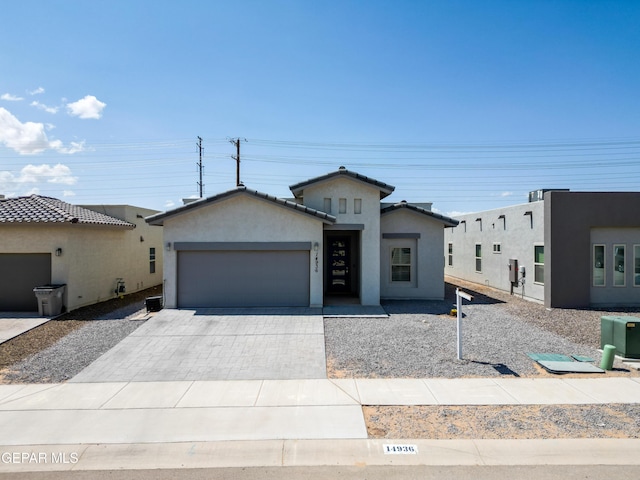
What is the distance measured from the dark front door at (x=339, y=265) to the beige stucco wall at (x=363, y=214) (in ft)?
8.35

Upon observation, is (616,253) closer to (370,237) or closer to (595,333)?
(595,333)

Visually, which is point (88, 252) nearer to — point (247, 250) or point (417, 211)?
point (247, 250)

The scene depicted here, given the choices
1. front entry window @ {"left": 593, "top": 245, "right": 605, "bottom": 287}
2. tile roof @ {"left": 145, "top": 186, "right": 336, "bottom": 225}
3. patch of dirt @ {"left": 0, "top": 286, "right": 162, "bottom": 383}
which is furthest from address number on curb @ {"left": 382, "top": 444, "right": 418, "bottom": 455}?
front entry window @ {"left": 593, "top": 245, "right": 605, "bottom": 287}

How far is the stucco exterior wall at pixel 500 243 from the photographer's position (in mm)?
16344

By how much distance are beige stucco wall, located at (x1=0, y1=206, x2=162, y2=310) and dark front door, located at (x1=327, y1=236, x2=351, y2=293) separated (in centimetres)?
1006

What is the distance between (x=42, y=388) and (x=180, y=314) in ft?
19.3

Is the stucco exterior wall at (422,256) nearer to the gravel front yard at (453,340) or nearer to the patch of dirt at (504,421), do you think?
the gravel front yard at (453,340)

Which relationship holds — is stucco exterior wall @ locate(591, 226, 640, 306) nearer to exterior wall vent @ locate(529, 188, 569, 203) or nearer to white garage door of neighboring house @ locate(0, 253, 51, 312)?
exterior wall vent @ locate(529, 188, 569, 203)

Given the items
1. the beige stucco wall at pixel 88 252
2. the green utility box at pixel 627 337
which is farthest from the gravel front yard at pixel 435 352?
the beige stucco wall at pixel 88 252

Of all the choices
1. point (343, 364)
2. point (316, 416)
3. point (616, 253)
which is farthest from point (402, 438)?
point (616, 253)

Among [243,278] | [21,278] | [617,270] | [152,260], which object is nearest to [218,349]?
[243,278]

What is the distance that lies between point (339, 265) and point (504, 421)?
1208 cm

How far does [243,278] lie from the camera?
47.1ft

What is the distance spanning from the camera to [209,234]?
46.7 feet
